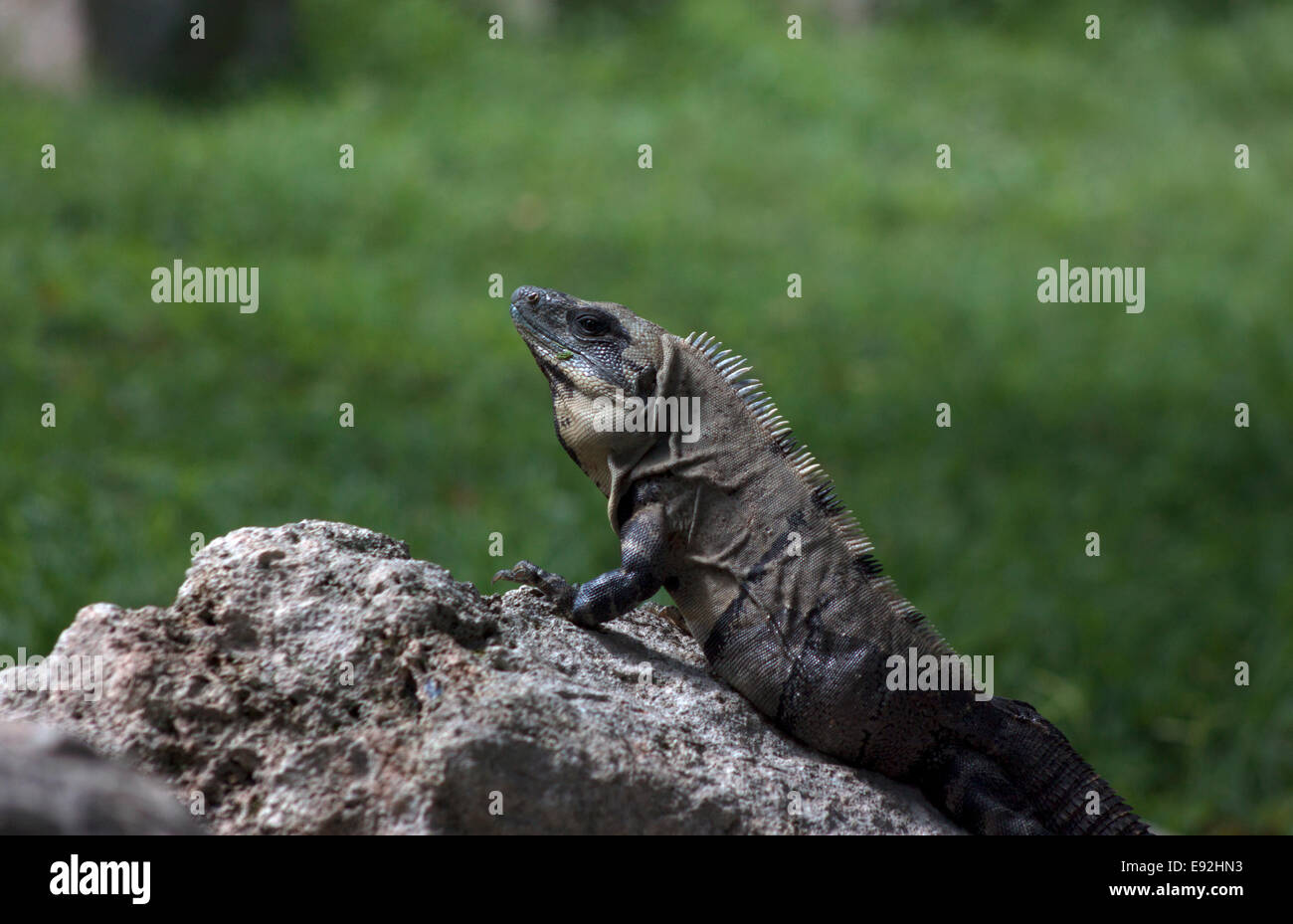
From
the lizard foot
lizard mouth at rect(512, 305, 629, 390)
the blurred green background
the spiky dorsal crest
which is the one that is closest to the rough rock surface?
the lizard foot

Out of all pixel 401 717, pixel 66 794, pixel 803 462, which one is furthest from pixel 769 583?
pixel 66 794

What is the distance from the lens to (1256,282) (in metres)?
11.2

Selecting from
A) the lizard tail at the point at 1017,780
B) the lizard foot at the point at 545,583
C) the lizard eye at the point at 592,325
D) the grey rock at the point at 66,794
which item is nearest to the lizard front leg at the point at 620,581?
the lizard foot at the point at 545,583

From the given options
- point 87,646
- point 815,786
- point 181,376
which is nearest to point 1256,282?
point 181,376

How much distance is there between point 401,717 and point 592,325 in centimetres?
131

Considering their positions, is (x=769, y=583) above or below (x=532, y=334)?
below

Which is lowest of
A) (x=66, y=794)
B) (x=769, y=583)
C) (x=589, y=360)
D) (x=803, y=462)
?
(x=66, y=794)

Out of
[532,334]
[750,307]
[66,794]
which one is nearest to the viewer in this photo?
[66,794]

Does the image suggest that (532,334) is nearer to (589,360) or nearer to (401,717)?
(589,360)

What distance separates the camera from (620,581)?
350 centimetres

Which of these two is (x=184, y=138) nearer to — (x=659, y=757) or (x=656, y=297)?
(x=656, y=297)

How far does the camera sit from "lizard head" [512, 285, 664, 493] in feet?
12.3

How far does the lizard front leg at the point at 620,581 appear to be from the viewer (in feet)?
11.5

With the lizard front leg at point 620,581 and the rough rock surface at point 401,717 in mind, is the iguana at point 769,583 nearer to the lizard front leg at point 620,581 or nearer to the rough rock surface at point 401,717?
the lizard front leg at point 620,581
